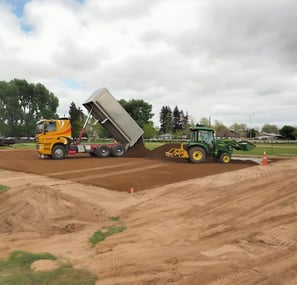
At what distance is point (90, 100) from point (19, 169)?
6967mm

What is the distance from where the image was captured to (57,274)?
14.3ft

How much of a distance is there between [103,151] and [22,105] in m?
57.2

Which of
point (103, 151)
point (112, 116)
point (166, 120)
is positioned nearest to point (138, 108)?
point (166, 120)

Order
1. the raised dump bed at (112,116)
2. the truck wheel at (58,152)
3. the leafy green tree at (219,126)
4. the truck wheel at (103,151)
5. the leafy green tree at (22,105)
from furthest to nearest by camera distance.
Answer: the leafy green tree at (219,126) < the leafy green tree at (22,105) < the truck wheel at (103,151) < the truck wheel at (58,152) < the raised dump bed at (112,116)

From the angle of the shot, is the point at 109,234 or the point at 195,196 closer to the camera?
the point at 109,234

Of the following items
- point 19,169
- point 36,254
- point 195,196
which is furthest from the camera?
point 19,169

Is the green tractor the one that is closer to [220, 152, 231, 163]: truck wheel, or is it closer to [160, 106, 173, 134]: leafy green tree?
[220, 152, 231, 163]: truck wheel

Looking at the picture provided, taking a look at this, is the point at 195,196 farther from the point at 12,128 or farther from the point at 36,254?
the point at 12,128

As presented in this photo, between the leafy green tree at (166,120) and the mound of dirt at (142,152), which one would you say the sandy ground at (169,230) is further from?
the leafy green tree at (166,120)

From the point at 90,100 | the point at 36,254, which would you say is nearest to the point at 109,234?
the point at 36,254

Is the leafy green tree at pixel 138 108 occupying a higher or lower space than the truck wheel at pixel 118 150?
higher

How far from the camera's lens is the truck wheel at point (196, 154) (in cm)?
1958

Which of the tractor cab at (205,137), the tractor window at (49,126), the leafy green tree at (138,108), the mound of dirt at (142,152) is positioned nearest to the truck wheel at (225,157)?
the tractor cab at (205,137)

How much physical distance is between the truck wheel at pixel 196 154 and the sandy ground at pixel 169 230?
839cm
